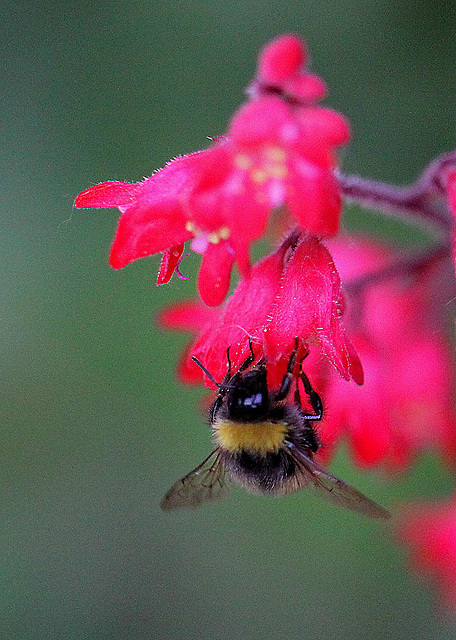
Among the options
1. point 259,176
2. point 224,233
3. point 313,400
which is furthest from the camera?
point 313,400

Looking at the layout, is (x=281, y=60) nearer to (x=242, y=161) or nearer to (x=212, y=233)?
(x=242, y=161)

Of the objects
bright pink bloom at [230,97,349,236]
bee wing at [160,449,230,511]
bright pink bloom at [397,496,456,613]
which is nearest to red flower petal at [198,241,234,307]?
bright pink bloom at [230,97,349,236]

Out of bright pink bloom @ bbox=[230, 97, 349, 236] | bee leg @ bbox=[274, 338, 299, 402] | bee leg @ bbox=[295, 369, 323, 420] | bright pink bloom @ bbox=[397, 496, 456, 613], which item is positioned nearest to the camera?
bright pink bloom @ bbox=[230, 97, 349, 236]

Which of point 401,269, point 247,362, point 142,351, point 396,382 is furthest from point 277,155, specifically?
point 142,351

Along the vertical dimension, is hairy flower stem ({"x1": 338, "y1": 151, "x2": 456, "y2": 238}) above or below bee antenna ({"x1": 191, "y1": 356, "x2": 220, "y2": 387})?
above

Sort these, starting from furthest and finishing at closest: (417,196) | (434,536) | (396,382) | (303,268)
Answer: (434,536) → (396,382) → (417,196) → (303,268)

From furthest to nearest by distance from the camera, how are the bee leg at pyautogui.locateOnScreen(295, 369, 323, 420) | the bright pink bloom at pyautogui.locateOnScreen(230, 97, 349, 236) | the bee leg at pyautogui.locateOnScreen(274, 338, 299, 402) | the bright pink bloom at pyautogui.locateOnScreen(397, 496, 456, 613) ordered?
the bright pink bloom at pyautogui.locateOnScreen(397, 496, 456, 613) → the bee leg at pyautogui.locateOnScreen(295, 369, 323, 420) → the bee leg at pyautogui.locateOnScreen(274, 338, 299, 402) → the bright pink bloom at pyautogui.locateOnScreen(230, 97, 349, 236)

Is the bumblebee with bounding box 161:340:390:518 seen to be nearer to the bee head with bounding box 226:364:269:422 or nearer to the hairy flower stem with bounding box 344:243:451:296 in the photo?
the bee head with bounding box 226:364:269:422

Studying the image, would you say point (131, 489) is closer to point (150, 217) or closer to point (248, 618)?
point (248, 618)
